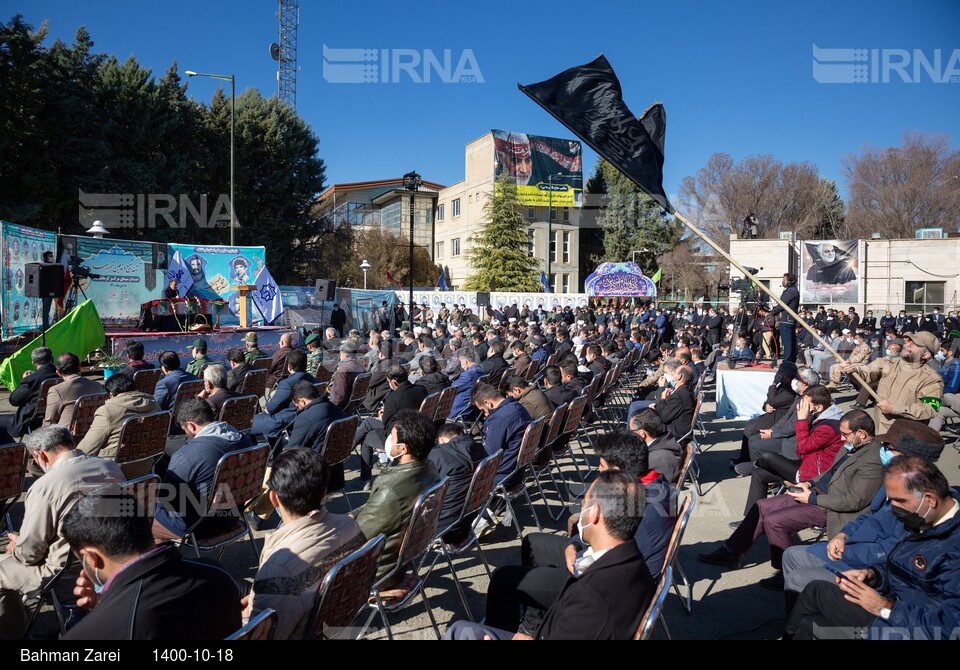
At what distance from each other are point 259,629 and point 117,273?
17.5 meters

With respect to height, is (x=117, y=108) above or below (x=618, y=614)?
above

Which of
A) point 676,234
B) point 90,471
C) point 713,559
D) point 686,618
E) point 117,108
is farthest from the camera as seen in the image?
point 676,234

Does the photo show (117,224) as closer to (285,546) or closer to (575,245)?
(285,546)

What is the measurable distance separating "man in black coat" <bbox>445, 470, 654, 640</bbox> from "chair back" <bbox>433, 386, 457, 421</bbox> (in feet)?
14.7

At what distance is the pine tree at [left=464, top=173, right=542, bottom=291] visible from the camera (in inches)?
1886

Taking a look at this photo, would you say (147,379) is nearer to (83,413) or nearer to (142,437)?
(83,413)

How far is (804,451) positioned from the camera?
5.00 metres

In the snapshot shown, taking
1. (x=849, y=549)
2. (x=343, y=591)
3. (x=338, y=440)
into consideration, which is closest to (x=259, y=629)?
(x=343, y=591)

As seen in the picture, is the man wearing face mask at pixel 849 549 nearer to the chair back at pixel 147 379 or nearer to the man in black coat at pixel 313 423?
the man in black coat at pixel 313 423

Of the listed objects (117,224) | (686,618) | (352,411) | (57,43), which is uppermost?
(57,43)

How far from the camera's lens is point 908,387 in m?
6.32

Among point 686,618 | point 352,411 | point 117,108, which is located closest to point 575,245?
point 117,108

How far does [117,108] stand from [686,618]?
28.4 meters

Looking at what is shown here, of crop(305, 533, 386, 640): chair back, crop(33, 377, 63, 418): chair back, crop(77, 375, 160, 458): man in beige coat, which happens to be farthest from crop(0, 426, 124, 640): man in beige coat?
crop(33, 377, 63, 418): chair back
